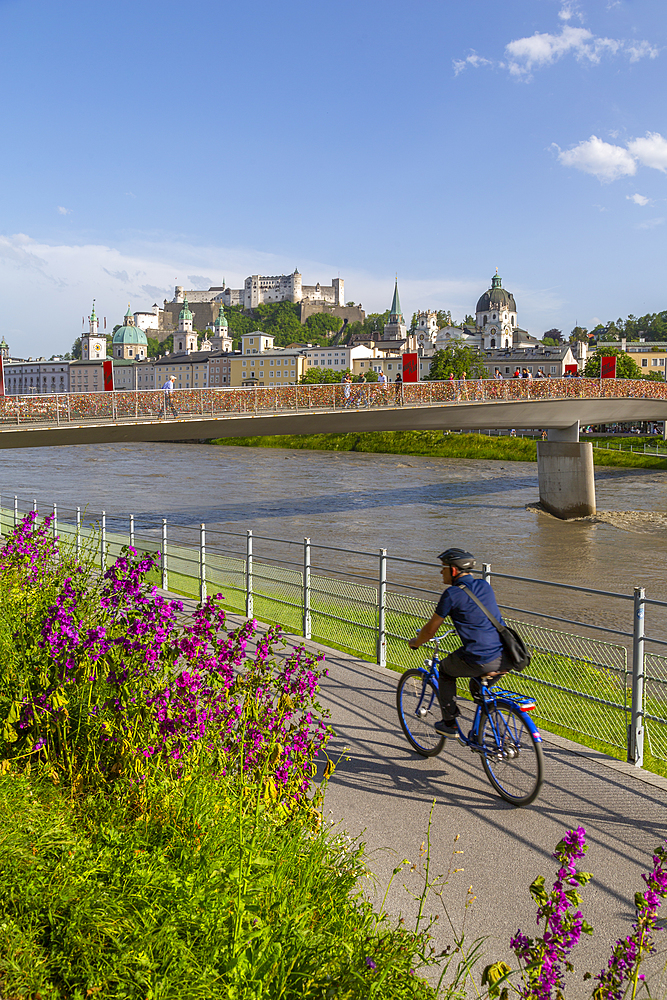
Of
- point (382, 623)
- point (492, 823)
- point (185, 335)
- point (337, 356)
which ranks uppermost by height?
point (185, 335)

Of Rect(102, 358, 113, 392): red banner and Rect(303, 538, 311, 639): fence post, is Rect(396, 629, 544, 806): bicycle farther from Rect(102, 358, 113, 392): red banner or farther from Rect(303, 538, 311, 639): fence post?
Rect(102, 358, 113, 392): red banner

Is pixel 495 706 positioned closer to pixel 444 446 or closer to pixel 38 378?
pixel 444 446

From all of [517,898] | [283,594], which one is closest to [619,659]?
[517,898]

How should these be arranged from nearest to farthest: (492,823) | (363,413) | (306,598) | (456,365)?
(492,823) → (306,598) → (363,413) → (456,365)

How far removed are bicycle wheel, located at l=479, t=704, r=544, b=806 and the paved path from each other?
0.09 m

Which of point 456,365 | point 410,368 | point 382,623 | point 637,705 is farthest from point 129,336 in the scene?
point 637,705

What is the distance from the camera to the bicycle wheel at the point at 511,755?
451 centimetres

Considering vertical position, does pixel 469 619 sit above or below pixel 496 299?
below

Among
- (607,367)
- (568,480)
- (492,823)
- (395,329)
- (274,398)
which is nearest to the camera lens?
(492,823)

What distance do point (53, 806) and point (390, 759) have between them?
7.81ft

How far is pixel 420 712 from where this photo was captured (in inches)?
210

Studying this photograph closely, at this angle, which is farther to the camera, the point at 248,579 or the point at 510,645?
the point at 248,579

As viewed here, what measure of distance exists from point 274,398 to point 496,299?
139 metres

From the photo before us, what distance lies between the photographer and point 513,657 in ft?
15.1
